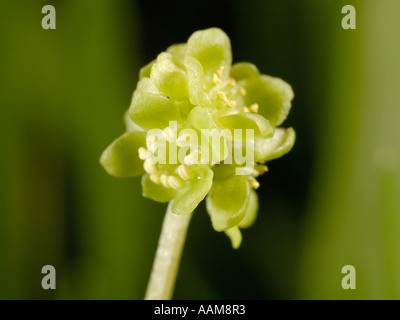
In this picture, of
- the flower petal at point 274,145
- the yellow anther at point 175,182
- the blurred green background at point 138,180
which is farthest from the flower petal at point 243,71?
the blurred green background at point 138,180

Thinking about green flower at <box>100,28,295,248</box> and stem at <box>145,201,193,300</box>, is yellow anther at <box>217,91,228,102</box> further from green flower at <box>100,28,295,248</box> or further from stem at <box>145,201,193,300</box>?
stem at <box>145,201,193,300</box>

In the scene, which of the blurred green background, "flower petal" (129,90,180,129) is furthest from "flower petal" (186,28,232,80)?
the blurred green background

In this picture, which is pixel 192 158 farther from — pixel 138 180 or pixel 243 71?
pixel 138 180

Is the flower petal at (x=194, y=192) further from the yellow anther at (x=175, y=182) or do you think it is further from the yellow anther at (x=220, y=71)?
the yellow anther at (x=220, y=71)

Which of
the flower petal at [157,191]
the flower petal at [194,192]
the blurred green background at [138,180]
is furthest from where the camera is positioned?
the blurred green background at [138,180]

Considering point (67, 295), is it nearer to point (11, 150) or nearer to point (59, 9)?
point (11, 150)

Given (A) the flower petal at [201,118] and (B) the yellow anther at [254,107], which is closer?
(A) the flower petal at [201,118]
